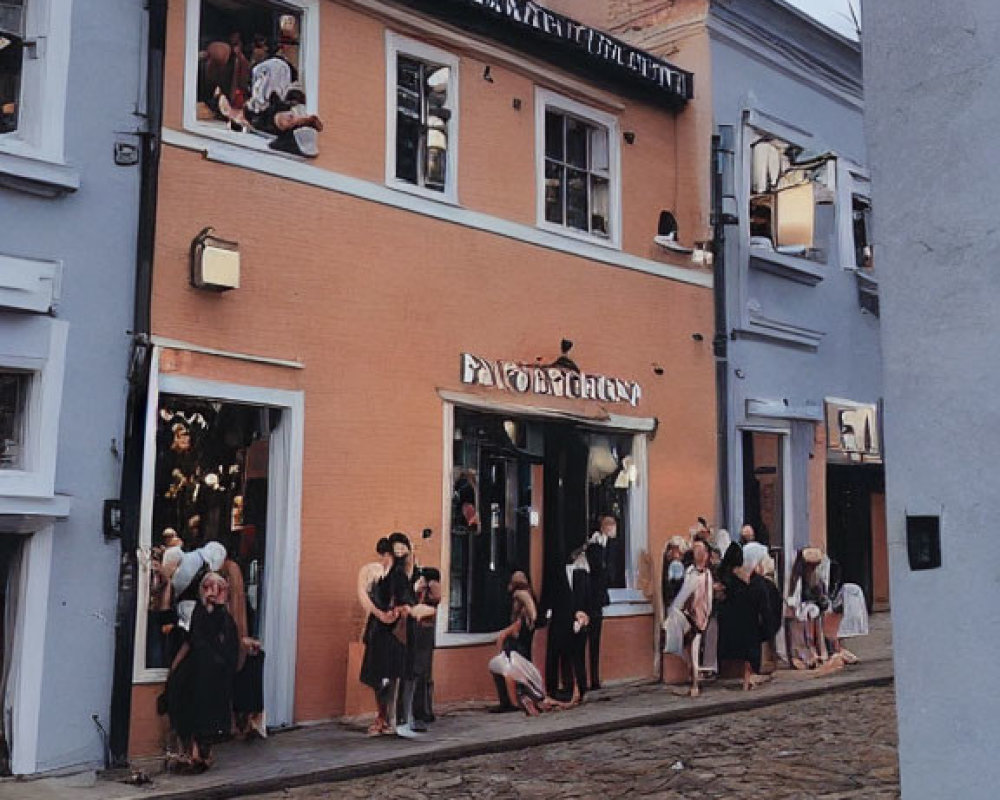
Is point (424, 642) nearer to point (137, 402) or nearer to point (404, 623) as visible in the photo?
point (404, 623)

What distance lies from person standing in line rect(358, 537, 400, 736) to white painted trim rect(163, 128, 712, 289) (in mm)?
3531

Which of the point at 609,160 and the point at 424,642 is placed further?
the point at 609,160

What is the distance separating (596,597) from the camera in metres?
12.7

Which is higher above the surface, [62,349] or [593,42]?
[593,42]

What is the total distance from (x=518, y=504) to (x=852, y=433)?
238 inches

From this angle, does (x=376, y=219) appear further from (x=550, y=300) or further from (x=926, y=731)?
(x=926, y=731)

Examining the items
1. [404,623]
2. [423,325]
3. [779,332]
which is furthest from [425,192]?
[779,332]

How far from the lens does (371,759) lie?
9.40 m

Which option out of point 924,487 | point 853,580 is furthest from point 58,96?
point 853,580

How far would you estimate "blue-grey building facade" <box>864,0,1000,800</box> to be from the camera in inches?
202

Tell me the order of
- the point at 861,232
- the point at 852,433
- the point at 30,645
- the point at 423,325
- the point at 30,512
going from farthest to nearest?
1. the point at 861,232
2. the point at 852,433
3. the point at 423,325
4. the point at 30,645
5. the point at 30,512

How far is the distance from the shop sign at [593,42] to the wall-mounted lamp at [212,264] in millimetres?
3863

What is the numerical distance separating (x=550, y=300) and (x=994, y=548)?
8499 mm

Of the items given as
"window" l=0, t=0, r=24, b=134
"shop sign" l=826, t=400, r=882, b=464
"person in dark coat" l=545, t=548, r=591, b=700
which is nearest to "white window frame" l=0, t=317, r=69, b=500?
"window" l=0, t=0, r=24, b=134
